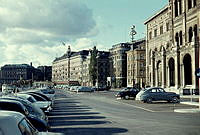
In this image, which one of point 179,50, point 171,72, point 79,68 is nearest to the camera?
point 179,50

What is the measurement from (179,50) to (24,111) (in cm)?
4755

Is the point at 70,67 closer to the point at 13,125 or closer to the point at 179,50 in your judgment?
the point at 179,50

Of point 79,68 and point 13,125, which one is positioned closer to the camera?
point 13,125

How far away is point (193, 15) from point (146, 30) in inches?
1267

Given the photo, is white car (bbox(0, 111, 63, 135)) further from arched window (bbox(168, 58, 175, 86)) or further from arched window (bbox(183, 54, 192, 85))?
arched window (bbox(168, 58, 175, 86))

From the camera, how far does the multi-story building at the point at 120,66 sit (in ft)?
397

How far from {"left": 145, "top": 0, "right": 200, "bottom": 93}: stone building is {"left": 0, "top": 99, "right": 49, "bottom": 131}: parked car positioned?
137ft

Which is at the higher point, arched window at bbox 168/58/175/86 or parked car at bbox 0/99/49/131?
arched window at bbox 168/58/175/86

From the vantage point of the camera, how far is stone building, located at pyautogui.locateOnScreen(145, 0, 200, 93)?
5062 cm

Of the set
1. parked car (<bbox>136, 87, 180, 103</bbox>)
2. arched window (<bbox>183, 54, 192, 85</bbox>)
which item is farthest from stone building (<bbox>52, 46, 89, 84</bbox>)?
parked car (<bbox>136, 87, 180, 103</bbox>)

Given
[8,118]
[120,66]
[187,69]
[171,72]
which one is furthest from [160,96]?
[120,66]

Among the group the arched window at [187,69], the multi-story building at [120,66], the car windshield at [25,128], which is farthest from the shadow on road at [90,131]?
the multi-story building at [120,66]

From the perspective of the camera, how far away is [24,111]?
32.7ft

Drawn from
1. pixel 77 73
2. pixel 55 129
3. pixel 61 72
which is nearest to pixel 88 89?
pixel 55 129
